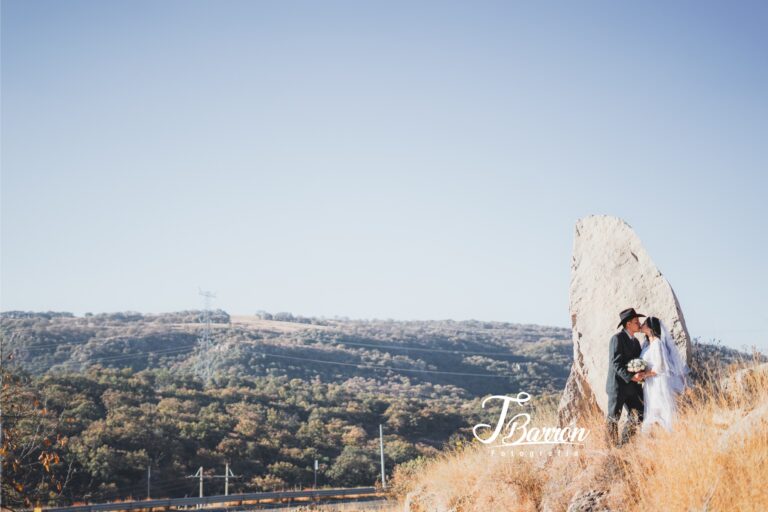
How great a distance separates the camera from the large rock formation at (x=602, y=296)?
9406 millimetres

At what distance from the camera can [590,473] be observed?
7453 millimetres

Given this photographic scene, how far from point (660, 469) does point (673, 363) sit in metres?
1.82

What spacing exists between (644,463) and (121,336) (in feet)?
189

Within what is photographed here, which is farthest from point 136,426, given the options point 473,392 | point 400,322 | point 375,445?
point 400,322

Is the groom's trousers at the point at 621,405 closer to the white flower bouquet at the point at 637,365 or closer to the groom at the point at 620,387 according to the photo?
the groom at the point at 620,387

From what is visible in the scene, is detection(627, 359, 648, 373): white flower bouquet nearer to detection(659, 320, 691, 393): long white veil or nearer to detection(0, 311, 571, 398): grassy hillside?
detection(659, 320, 691, 393): long white veil

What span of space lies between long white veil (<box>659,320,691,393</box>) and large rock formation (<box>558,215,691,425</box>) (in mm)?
928

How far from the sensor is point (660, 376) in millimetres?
7828

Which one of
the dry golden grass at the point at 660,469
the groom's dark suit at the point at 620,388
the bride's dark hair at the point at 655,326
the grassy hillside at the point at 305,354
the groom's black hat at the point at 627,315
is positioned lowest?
the grassy hillside at the point at 305,354

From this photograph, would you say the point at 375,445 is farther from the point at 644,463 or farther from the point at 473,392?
the point at 644,463

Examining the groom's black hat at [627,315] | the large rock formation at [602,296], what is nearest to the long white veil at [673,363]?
the groom's black hat at [627,315]

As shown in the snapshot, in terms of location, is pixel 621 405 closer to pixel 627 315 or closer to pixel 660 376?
pixel 660 376

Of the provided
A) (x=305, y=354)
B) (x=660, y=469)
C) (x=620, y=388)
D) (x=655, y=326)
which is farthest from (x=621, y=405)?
(x=305, y=354)

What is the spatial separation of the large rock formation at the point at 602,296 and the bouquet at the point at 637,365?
134cm
